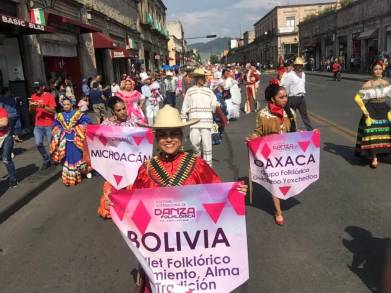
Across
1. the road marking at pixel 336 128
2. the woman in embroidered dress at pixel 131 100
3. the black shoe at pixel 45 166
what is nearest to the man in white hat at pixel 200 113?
the woman in embroidered dress at pixel 131 100

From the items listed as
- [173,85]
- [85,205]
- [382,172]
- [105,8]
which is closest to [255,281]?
[85,205]

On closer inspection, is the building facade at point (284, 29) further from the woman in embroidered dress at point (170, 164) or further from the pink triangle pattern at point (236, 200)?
the pink triangle pattern at point (236, 200)

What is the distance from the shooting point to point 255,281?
3.91m

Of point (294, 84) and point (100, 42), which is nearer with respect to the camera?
point (294, 84)

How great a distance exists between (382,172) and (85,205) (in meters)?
4.96

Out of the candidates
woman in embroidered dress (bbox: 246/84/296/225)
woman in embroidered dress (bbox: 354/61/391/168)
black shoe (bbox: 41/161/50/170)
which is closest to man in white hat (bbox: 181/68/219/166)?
woman in embroidered dress (bbox: 246/84/296/225)

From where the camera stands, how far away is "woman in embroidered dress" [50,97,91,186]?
7.64m

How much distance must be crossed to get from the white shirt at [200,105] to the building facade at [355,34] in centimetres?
3145

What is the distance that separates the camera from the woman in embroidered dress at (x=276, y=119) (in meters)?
5.20

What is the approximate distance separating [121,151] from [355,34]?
4443 cm

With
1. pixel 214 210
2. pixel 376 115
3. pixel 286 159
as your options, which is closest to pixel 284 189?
pixel 286 159

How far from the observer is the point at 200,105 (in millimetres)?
6988

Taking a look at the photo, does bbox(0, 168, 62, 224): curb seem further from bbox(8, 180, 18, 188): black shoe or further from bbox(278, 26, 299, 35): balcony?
bbox(278, 26, 299, 35): balcony

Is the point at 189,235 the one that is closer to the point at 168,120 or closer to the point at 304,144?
the point at 168,120
